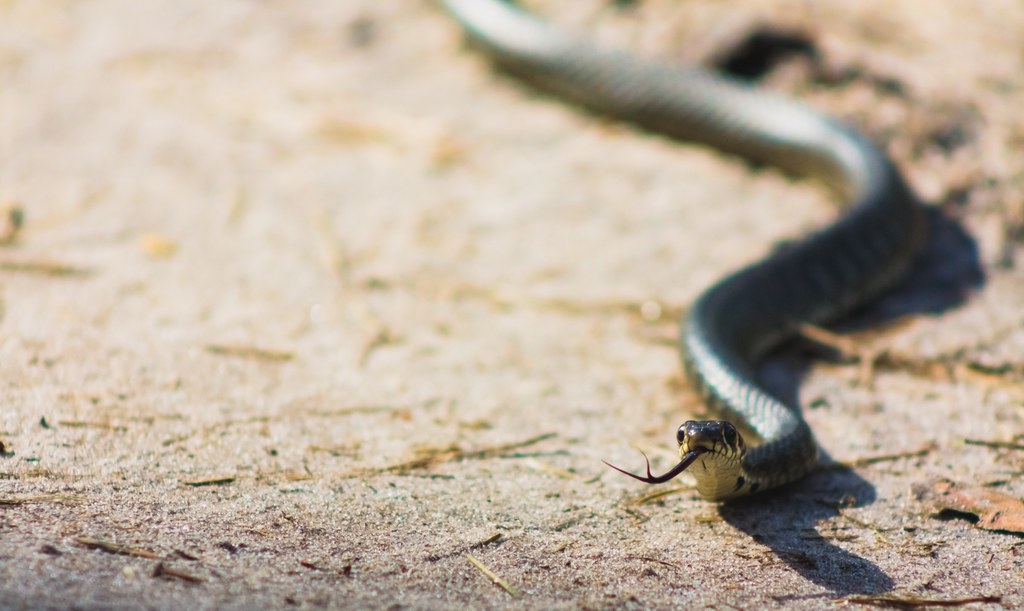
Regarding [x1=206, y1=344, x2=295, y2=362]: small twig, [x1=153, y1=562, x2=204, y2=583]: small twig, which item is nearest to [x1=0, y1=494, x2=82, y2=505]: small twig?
[x1=153, y1=562, x2=204, y2=583]: small twig

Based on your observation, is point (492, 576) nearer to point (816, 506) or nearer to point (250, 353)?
point (816, 506)

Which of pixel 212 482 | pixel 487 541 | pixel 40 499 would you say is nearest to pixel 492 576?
pixel 487 541

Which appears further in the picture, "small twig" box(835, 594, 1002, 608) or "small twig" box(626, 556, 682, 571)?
"small twig" box(626, 556, 682, 571)

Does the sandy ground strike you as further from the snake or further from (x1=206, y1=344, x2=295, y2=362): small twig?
the snake

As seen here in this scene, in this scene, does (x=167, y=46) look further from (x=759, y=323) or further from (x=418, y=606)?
(x=418, y=606)

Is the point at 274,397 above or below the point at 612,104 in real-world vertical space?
below

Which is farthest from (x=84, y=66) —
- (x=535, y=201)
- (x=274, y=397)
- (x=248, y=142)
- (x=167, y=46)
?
(x=274, y=397)

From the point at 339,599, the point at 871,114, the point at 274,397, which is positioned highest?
the point at 871,114
